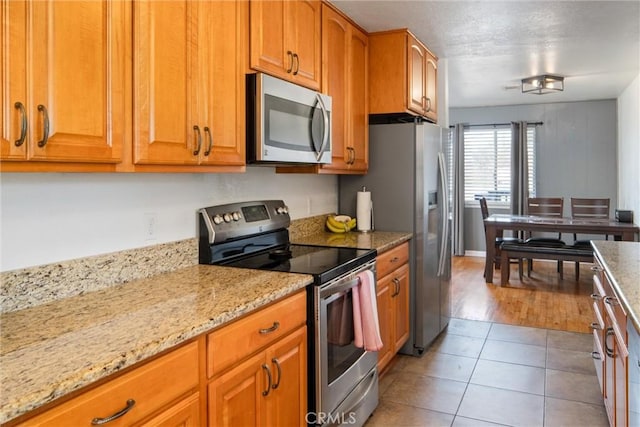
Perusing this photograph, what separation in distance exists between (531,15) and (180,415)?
10.00ft

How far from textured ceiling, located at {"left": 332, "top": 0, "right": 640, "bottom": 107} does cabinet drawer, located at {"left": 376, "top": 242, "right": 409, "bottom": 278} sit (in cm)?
149

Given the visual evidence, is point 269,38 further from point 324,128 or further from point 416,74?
point 416,74

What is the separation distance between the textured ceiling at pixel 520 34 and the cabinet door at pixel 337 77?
119 millimetres

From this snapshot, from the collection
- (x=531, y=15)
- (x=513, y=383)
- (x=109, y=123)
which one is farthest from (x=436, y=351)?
(x=109, y=123)

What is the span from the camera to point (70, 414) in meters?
1.05

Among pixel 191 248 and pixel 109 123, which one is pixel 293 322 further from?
pixel 109 123

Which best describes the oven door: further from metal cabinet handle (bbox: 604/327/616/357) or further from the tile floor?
metal cabinet handle (bbox: 604/327/616/357)

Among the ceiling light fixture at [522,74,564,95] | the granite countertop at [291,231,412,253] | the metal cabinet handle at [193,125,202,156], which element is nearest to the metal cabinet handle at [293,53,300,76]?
the metal cabinet handle at [193,125,202,156]

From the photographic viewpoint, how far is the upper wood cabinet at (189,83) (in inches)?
64.3

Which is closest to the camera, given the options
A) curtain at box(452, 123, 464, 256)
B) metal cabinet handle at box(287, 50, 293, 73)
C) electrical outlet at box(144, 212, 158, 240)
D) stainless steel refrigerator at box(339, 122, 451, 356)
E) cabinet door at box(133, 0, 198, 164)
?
cabinet door at box(133, 0, 198, 164)

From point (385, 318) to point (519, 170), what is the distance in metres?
5.16

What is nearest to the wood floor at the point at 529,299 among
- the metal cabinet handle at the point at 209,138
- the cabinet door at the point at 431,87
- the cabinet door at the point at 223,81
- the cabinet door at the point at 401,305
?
the cabinet door at the point at 401,305

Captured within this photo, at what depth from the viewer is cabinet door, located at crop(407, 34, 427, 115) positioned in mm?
3527

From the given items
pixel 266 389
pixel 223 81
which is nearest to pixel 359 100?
pixel 223 81
